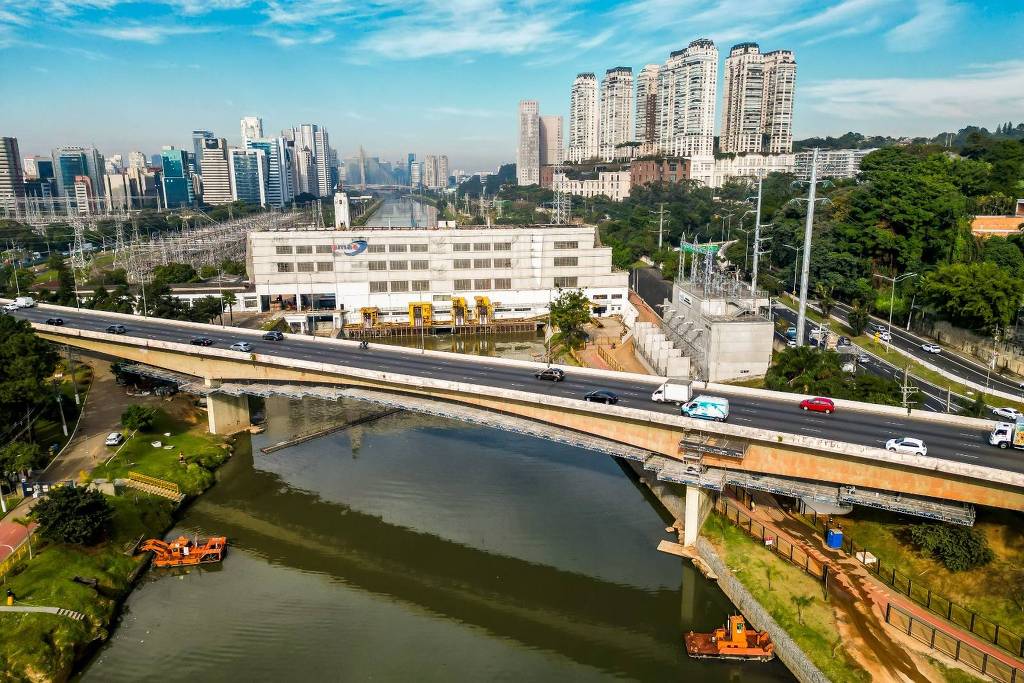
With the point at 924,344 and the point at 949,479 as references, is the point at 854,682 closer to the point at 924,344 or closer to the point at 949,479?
the point at 949,479

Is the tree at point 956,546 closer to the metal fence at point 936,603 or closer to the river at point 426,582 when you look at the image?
the metal fence at point 936,603

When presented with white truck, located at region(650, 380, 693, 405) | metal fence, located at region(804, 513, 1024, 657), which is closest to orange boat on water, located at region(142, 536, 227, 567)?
white truck, located at region(650, 380, 693, 405)

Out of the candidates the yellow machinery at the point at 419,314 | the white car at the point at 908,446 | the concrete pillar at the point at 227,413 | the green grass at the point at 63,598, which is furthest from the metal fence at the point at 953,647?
the yellow machinery at the point at 419,314

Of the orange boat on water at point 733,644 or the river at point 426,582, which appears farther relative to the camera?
the river at point 426,582

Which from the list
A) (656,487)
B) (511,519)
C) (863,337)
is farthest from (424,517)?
(863,337)

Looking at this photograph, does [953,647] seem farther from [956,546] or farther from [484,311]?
[484,311]

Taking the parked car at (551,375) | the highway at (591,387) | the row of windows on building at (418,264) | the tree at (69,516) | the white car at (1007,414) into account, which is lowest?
the tree at (69,516)

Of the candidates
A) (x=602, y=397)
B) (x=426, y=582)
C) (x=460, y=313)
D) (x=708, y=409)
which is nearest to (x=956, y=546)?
(x=708, y=409)

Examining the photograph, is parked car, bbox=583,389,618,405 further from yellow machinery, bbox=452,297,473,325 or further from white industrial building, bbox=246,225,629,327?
white industrial building, bbox=246,225,629,327
